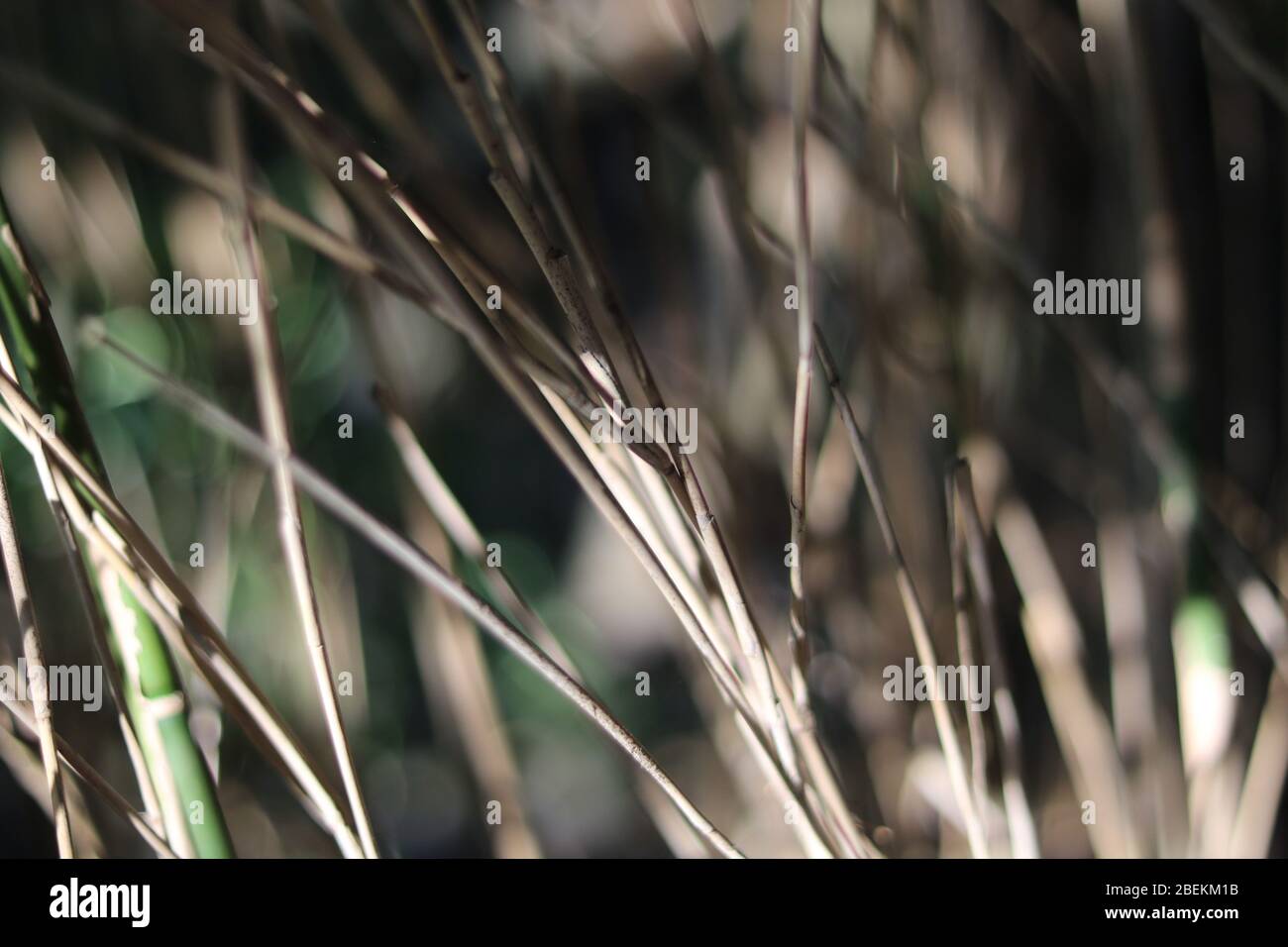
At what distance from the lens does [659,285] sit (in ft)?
1.44

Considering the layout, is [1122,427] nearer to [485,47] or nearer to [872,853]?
[872,853]

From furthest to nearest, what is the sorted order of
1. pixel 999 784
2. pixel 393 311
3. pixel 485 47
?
1. pixel 393 311
2. pixel 999 784
3. pixel 485 47

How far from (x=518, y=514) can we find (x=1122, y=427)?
0.34m

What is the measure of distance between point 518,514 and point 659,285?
0.16m

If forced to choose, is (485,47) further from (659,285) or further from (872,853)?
(872,853)

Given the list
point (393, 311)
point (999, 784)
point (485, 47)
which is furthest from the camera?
point (393, 311)

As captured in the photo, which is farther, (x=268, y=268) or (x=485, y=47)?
(x=268, y=268)

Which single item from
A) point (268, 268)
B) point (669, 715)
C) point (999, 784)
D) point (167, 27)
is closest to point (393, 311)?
point (268, 268)

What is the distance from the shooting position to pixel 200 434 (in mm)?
443

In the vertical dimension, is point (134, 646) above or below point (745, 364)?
below

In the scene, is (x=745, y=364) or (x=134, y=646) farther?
(x=745, y=364)
